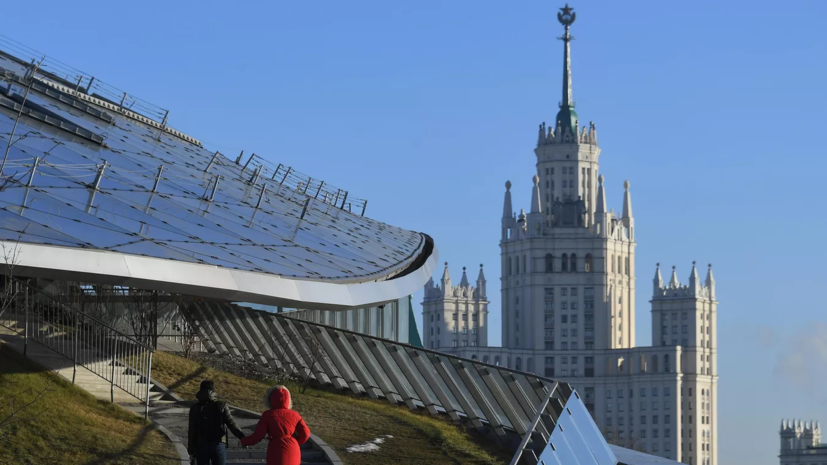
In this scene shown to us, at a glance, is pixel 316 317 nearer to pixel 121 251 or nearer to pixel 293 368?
pixel 293 368

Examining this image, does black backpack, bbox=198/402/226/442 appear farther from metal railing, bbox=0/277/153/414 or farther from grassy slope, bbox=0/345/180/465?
metal railing, bbox=0/277/153/414

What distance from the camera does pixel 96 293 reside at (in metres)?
31.5

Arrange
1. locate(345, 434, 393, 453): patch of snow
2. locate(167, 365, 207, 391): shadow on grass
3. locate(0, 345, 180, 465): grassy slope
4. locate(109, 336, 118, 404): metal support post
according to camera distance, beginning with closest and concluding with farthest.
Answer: locate(0, 345, 180, 465): grassy slope < locate(345, 434, 393, 453): patch of snow < locate(109, 336, 118, 404): metal support post < locate(167, 365, 207, 391): shadow on grass

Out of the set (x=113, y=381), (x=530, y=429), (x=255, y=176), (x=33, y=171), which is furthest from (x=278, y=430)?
(x=255, y=176)

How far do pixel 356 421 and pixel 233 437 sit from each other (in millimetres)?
3473

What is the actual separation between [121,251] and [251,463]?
4602mm

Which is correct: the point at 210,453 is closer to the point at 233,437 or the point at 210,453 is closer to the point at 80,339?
the point at 233,437

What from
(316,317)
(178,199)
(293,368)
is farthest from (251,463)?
(316,317)

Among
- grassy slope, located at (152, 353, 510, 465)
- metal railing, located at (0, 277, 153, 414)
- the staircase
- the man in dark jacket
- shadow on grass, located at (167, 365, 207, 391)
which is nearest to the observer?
the man in dark jacket

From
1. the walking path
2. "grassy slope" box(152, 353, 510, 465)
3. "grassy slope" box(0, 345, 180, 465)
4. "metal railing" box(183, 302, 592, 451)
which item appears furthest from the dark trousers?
"metal railing" box(183, 302, 592, 451)

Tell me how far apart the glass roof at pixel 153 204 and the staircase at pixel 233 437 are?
269 centimetres

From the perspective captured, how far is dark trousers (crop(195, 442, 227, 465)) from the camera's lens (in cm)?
1755

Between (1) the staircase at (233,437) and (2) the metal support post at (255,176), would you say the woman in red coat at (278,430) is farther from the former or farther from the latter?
(2) the metal support post at (255,176)

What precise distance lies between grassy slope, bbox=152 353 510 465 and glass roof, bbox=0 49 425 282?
257 cm
